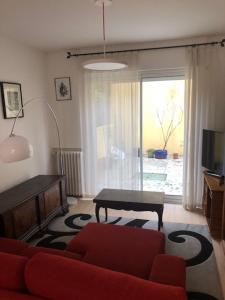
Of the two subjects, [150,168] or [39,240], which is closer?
[39,240]

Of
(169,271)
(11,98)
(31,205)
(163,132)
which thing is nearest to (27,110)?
(11,98)

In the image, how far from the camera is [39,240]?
3146 millimetres

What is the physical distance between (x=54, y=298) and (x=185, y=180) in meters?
3.14

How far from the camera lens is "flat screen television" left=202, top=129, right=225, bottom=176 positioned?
3322 mm

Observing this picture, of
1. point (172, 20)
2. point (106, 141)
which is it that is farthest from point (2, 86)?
point (172, 20)

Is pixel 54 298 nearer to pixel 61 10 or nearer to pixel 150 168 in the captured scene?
pixel 61 10

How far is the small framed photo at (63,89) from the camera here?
14.0 ft

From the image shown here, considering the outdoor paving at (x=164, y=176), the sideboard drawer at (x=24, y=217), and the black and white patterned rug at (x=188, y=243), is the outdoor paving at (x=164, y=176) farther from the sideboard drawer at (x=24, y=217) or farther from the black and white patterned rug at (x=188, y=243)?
the sideboard drawer at (x=24, y=217)

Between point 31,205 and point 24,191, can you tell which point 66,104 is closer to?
point 24,191

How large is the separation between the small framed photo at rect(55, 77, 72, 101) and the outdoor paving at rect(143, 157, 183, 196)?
174 cm

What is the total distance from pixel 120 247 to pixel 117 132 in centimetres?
223

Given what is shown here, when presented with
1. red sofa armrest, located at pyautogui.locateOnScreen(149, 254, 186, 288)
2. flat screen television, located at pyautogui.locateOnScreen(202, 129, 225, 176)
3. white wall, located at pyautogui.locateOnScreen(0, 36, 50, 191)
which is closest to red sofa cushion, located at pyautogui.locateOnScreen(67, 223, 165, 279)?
red sofa armrest, located at pyautogui.locateOnScreen(149, 254, 186, 288)

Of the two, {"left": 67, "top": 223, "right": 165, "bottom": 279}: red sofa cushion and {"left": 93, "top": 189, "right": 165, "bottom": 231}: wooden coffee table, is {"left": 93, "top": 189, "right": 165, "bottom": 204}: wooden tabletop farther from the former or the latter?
{"left": 67, "top": 223, "right": 165, "bottom": 279}: red sofa cushion

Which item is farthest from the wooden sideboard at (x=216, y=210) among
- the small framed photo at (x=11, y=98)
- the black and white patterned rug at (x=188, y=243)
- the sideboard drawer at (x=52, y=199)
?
the small framed photo at (x=11, y=98)
